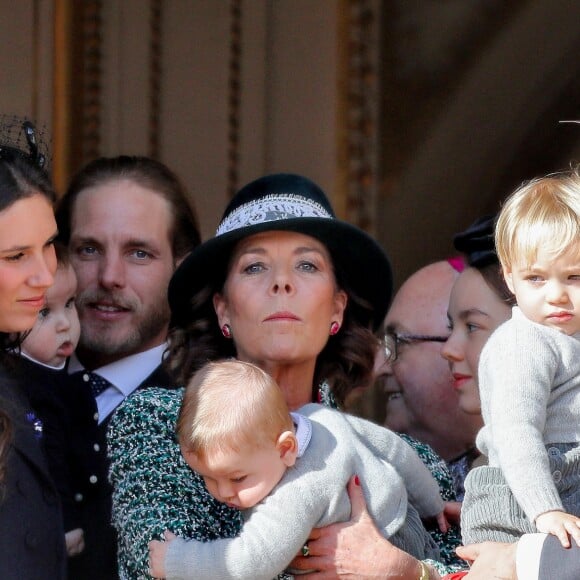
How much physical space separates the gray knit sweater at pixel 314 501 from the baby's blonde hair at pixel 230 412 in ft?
0.38

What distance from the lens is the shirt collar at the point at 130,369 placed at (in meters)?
4.44

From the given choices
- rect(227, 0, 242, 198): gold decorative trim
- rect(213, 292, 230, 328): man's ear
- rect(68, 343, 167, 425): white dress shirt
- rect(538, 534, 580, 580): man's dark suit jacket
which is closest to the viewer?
rect(538, 534, 580, 580): man's dark suit jacket

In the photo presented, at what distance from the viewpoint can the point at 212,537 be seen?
11.0ft

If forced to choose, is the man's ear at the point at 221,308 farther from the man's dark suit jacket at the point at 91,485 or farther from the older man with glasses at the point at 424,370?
the older man with glasses at the point at 424,370

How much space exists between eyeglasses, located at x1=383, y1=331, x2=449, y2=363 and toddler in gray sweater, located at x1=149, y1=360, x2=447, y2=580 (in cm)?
135

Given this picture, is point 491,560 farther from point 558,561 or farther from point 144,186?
point 144,186

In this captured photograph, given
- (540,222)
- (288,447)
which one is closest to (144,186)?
(288,447)

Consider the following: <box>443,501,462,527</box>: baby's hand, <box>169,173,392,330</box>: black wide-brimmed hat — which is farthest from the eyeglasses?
<box>443,501,462,527</box>: baby's hand

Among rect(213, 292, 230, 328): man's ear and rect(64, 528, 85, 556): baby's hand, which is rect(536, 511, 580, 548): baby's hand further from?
rect(64, 528, 85, 556): baby's hand

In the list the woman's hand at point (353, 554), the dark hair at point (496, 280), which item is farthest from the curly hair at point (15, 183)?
the dark hair at point (496, 280)

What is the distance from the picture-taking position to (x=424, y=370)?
4.70m

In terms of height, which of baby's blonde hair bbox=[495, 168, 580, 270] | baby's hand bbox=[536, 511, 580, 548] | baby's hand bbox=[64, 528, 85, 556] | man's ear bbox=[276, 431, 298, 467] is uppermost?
baby's blonde hair bbox=[495, 168, 580, 270]

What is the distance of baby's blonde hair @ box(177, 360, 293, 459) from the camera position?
3.19m

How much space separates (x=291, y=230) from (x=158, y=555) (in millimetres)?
982
